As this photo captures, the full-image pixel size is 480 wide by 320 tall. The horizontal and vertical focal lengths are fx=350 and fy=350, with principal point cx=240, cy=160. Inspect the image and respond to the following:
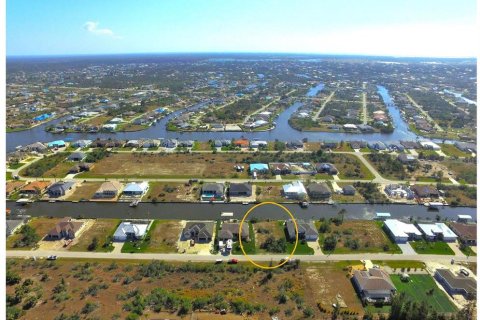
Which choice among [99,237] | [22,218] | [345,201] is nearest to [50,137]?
[22,218]

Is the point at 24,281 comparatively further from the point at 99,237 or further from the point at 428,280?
the point at 428,280

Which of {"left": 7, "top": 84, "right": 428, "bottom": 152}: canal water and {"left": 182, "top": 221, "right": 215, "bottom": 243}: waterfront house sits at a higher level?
{"left": 7, "top": 84, "right": 428, "bottom": 152}: canal water

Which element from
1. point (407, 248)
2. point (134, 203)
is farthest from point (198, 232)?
point (407, 248)

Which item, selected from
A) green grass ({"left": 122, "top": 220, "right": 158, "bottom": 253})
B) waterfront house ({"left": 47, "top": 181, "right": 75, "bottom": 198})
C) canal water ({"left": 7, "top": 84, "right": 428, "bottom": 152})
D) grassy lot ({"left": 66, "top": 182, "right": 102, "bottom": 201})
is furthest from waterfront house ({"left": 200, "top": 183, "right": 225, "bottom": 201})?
canal water ({"left": 7, "top": 84, "right": 428, "bottom": 152})

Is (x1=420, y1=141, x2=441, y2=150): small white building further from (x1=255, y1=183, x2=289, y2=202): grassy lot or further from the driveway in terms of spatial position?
the driveway

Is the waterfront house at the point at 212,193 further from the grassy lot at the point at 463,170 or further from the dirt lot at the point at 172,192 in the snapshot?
the grassy lot at the point at 463,170

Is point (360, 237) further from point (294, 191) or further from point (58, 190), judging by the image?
point (58, 190)
